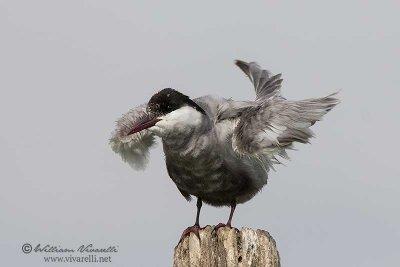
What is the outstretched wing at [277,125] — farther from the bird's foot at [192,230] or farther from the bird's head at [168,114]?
the bird's foot at [192,230]

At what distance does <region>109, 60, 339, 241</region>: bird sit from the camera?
8.77m

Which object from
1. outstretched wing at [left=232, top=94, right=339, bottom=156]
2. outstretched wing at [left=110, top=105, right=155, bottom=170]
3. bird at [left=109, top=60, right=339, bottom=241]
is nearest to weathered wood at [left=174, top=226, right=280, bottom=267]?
bird at [left=109, top=60, right=339, bottom=241]

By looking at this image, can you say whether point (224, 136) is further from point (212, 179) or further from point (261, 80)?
point (261, 80)

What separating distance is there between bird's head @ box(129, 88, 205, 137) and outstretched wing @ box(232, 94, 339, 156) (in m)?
0.60

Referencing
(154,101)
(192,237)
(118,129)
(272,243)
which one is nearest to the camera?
(272,243)

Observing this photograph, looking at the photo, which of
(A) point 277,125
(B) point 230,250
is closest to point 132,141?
(A) point 277,125

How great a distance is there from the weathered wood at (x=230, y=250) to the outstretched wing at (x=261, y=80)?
3.79m

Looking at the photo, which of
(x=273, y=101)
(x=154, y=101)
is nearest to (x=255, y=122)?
(x=273, y=101)

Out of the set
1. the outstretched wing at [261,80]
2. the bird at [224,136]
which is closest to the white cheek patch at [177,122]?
the bird at [224,136]

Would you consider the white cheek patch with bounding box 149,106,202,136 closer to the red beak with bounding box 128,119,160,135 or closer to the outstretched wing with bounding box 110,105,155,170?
the red beak with bounding box 128,119,160,135

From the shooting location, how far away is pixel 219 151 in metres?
9.16

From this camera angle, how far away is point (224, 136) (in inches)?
362

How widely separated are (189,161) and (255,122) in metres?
0.93

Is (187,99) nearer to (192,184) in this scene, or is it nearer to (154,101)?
(154,101)
